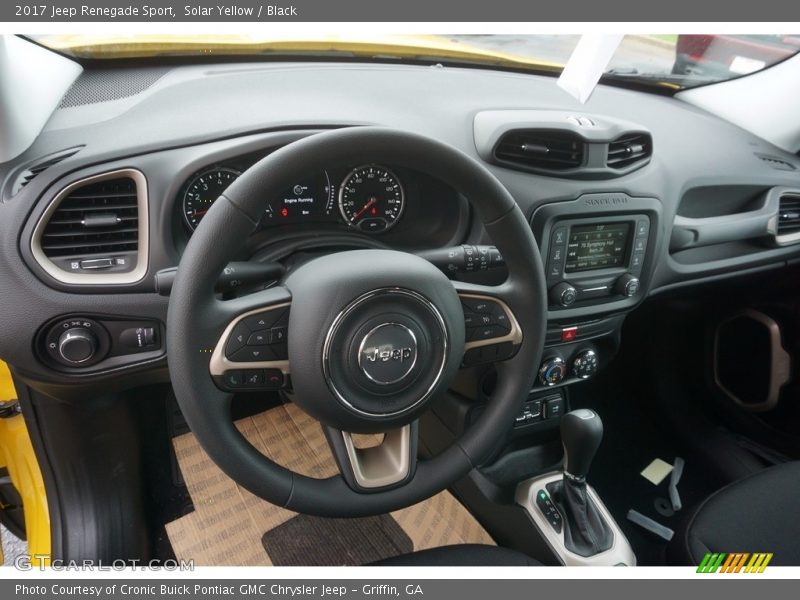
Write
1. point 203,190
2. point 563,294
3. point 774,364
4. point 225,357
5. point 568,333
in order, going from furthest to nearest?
point 774,364 → point 568,333 → point 563,294 → point 203,190 → point 225,357

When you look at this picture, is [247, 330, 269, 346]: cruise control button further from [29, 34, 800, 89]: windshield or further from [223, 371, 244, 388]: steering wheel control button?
[29, 34, 800, 89]: windshield

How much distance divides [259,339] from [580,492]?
1.08 metres

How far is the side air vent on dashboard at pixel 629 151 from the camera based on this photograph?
1458mm

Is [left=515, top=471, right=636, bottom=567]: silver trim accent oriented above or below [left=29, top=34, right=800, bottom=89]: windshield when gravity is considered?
below

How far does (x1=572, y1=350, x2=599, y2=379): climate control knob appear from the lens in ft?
5.45

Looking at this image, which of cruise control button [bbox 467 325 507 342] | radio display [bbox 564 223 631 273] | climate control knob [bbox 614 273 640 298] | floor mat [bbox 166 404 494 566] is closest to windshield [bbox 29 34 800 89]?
radio display [bbox 564 223 631 273]

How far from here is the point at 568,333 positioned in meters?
1.55

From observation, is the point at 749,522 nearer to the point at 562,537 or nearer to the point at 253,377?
the point at 562,537

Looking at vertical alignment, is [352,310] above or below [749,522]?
above

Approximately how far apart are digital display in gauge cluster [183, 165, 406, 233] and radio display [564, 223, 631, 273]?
1.54ft

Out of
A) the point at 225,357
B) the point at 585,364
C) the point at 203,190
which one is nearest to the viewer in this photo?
the point at 225,357

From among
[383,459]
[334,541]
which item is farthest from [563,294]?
[334,541]

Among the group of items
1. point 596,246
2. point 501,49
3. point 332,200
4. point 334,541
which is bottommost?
point 334,541

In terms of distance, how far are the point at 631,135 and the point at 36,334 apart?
144 cm
